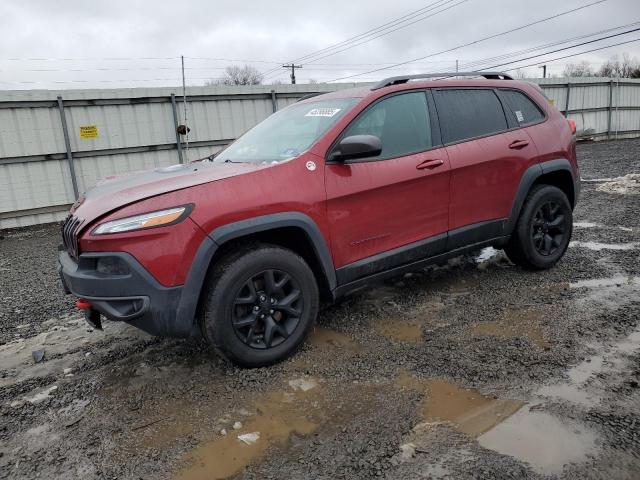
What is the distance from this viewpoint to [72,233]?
9.55 feet

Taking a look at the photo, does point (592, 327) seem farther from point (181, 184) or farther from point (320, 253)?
point (181, 184)

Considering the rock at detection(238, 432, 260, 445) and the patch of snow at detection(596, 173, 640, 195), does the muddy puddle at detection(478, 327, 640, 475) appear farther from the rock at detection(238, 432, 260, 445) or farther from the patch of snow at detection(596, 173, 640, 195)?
the patch of snow at detection(596, 173, 640, 195)

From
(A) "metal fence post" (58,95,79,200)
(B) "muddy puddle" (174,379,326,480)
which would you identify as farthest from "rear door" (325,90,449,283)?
(A) "metal fence post" (58,95,79,200)

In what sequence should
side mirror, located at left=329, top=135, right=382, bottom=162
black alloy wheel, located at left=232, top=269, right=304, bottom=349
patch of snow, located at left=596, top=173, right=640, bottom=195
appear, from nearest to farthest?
black alloy wheel, located at left=232, top=269, right=304, bottom=349
side mirror, located at left=329, top=135, right=382, bottom=162
patch of snow, located at left=596, top=173, right=640, bottom=195

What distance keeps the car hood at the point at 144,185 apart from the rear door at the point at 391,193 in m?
0.64

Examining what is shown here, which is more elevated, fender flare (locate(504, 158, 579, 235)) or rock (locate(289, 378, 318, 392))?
fender flare (locate(504, 158, 579, 235))

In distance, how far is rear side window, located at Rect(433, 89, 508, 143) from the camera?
3.92 m

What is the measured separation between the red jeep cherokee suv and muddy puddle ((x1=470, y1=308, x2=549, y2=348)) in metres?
0.64

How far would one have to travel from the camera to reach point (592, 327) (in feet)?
11.3

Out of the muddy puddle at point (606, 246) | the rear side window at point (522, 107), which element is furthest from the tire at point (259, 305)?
the muddy puddle at point (606, 246)

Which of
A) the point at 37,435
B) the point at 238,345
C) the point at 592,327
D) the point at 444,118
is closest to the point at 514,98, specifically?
the point at 444,118

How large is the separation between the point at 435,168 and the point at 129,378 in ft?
8.61

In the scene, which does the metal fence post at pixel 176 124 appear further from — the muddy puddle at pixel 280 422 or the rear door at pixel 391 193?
the muddy puddle at pixel 280 422

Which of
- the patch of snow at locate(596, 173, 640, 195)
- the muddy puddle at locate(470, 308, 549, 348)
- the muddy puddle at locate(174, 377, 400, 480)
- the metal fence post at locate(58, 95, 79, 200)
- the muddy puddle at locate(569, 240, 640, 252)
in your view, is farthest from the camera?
the metal fence post at locate(58, 95, 79, 200)
